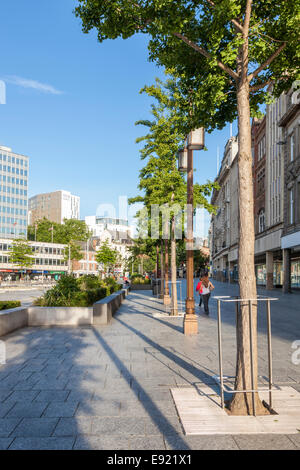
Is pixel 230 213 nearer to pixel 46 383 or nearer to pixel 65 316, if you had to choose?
pixel 65 316

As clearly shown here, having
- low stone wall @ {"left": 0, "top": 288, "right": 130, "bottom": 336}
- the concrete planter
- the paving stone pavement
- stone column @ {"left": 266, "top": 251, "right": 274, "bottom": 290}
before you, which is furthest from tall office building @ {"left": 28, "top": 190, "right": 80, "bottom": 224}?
the paving stone pavement

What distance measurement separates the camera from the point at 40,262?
9719cm

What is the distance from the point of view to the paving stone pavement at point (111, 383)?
4.07 metres

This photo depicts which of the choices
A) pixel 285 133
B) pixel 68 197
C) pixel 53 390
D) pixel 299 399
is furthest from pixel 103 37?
pixel 68 197

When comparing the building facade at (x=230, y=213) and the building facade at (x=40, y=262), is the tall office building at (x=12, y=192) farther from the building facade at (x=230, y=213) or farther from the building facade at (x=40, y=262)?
the building facade at (x=230, y=213)

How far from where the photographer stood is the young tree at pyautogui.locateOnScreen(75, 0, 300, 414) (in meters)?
5.13

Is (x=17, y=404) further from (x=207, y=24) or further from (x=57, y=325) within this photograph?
(x=57, y=325)

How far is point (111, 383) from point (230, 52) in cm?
526

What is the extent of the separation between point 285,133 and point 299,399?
33222 mm

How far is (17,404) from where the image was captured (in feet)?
16.9

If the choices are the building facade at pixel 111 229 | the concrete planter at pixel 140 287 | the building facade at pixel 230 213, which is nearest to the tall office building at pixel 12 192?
the building facade at pixel 111 229

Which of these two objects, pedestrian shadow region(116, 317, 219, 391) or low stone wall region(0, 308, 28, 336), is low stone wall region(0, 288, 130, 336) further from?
pedestrian shadow region(116, 317, 219, 391)

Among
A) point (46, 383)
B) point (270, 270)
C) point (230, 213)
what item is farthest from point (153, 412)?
point (230, 213)

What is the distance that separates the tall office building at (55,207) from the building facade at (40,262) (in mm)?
72400
